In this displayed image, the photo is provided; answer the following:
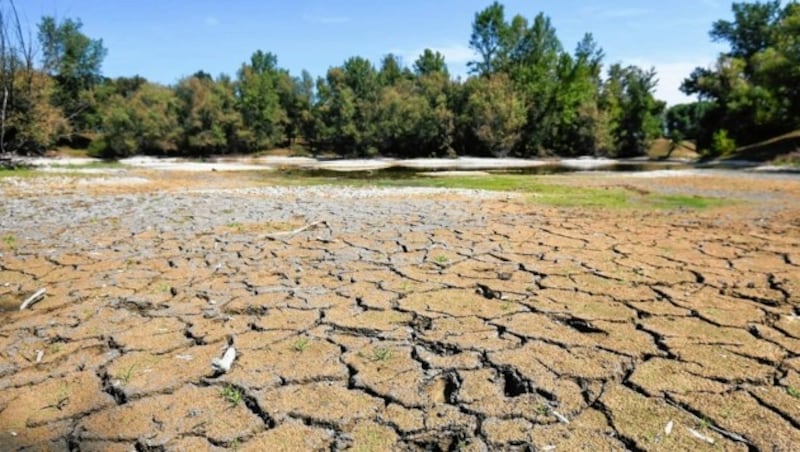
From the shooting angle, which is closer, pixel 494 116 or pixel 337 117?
pixel 494 116

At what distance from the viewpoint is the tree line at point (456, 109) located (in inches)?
1718

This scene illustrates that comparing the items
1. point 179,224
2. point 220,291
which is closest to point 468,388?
point 220,291

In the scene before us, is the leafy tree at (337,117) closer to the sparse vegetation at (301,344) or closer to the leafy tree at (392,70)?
the leafy tree at (392,70)

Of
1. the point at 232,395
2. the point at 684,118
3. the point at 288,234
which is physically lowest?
the point at 232,395

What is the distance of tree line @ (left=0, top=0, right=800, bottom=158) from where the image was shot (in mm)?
43625

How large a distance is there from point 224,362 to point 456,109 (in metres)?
44.7

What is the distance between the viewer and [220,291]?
4074 mm

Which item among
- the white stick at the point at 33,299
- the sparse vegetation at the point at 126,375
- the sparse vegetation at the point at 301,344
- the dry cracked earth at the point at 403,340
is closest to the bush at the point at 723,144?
the dry cracked earth at the point at 403,340

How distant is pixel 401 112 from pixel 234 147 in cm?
1654

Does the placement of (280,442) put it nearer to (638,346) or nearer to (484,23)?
(638,346)

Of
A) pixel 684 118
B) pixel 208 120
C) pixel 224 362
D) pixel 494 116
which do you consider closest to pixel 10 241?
pixel 224 362

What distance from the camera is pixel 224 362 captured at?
109 inches

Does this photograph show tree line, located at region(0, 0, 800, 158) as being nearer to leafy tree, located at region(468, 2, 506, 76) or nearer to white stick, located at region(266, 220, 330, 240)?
leafy tree, located at region(468, 2, 506, 76)

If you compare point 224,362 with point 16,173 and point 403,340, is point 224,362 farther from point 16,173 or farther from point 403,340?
point 16,173
